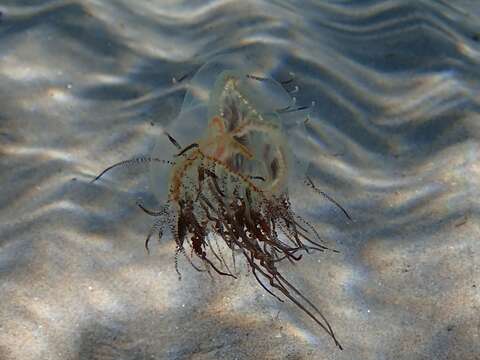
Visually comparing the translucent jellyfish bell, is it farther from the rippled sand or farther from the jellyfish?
the rippled sand

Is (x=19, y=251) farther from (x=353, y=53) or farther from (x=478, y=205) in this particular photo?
(x=353, y=53)

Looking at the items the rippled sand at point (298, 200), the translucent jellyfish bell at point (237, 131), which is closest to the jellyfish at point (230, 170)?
the translucent jellyfish bell at point (237, 131)

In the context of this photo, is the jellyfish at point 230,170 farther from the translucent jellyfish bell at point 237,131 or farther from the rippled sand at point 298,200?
the rippled sand at point 298,200

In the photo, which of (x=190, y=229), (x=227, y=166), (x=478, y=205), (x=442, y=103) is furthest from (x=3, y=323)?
(x=442, y=103)

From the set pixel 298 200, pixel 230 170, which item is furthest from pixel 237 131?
pixel 298 200

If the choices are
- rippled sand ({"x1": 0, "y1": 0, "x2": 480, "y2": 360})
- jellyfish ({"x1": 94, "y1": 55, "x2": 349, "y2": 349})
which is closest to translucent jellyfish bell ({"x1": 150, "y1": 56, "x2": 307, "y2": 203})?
jellyfish ({"x1": 94, "y1": 55, "x2": 349, "y2": 349})
